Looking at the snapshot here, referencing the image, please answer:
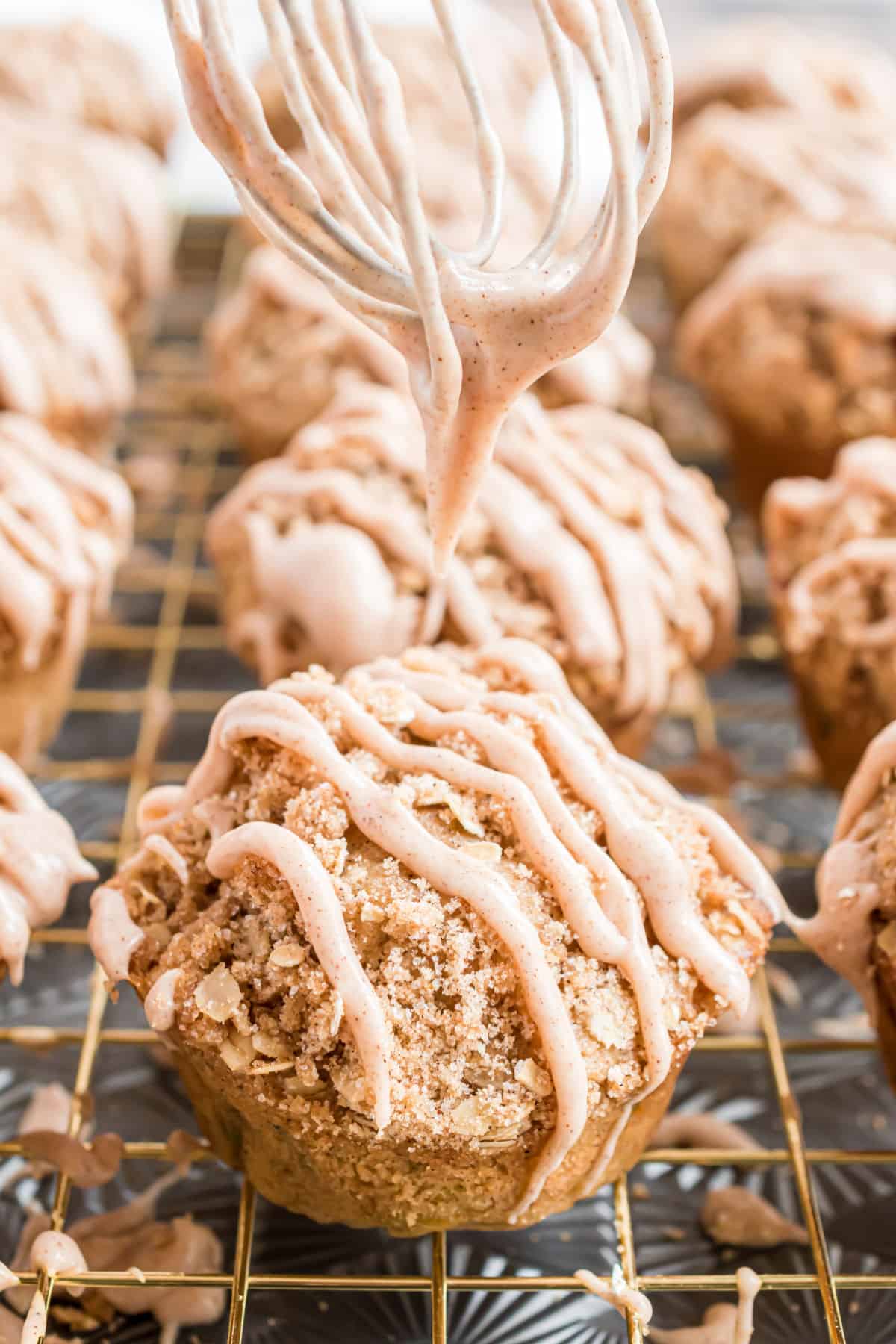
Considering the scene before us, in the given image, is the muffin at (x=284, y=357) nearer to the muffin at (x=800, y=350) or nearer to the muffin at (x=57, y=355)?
the muffin at (x=57, y=355)

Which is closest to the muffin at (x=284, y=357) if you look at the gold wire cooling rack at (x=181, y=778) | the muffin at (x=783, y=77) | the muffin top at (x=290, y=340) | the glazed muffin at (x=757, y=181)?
the muffin top at (x=290, y=340)

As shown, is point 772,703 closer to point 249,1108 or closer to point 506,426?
point 506,426

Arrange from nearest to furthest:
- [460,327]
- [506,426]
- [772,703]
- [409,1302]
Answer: [460,327] → [409,1302] → [506,426] → [772,703]

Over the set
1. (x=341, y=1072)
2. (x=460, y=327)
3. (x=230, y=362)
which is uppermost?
(x=460, y=327)

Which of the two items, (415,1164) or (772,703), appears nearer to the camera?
(415,1164)

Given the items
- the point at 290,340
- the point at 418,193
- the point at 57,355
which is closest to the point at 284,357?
the point at 290,340

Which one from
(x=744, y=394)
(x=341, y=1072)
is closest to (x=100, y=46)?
(x=744, y=394)
